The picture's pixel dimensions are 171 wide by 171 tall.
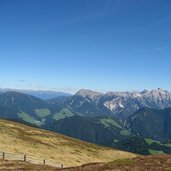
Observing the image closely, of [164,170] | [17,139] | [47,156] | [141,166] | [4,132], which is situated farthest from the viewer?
[4,132]

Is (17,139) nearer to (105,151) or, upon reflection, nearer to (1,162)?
Answer: (105,151)

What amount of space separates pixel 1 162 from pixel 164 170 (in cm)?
3127

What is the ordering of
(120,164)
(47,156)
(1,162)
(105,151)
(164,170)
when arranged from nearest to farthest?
1. (164,170)
2. (120,164)
3. (1,162)
4. (47,156)
5. (105,151)

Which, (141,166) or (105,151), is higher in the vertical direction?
(141,166)

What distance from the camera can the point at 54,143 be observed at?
121 m

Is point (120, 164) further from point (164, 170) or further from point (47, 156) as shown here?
point (47, 156)

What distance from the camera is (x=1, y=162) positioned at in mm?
61250

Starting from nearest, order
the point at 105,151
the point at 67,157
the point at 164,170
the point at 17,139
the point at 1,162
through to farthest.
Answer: the point at 164,170, the point at 1,162, the point at 67,157, the point at 17,139, the point at 105,151

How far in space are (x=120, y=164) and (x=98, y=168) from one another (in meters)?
3.77

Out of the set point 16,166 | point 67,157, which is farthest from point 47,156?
point 16,166

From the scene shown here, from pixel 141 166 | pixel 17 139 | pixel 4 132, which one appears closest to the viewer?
pixel 141 166

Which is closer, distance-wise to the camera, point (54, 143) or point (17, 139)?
point (17, 139)

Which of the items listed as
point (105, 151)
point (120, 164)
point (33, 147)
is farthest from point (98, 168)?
point (105, 151)

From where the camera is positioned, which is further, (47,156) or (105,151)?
(105,151)
